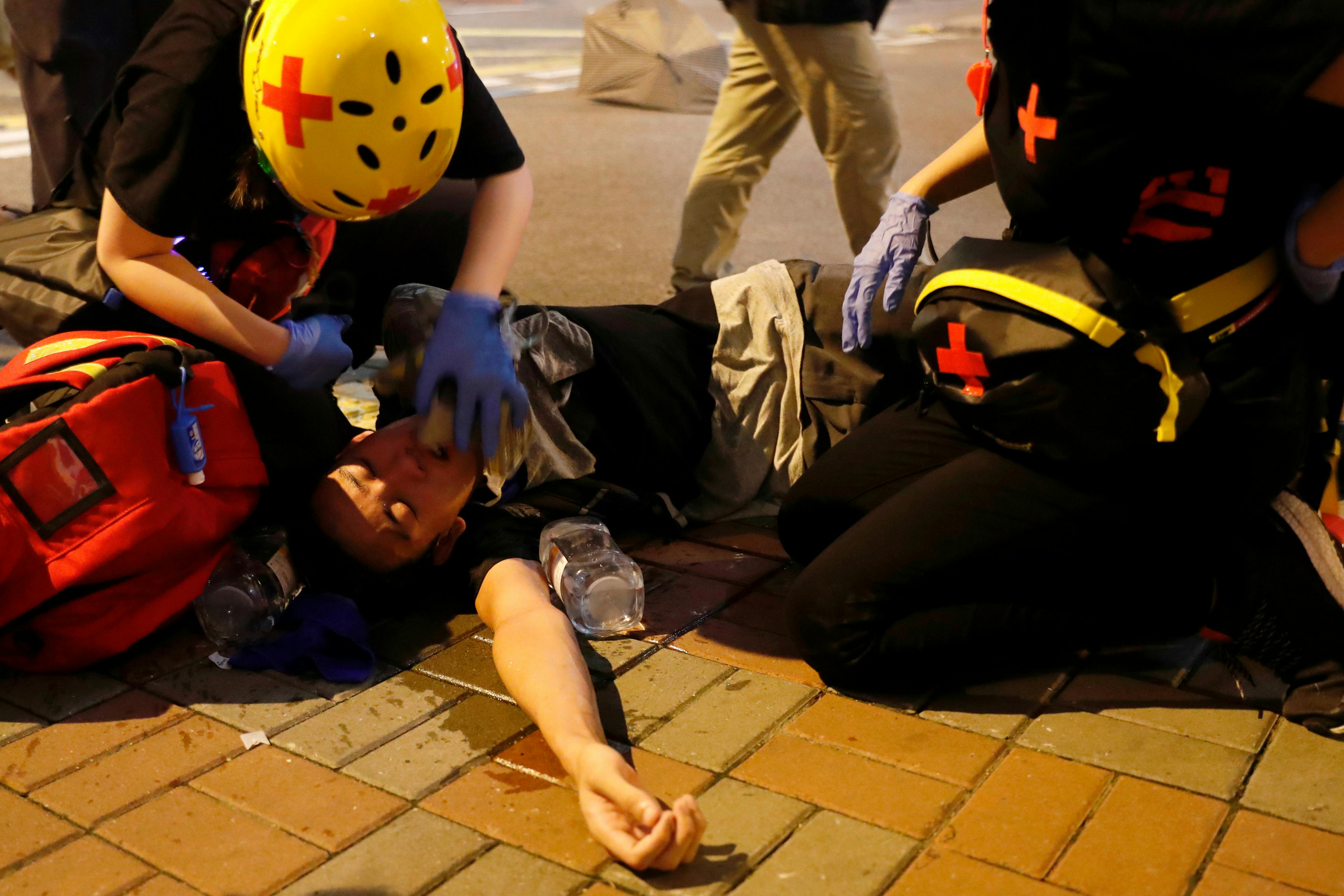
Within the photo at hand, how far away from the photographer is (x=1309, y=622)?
7.61 feet

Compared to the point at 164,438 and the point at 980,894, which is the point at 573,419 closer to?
the point at 164,438

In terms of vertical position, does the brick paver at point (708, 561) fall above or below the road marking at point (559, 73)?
above

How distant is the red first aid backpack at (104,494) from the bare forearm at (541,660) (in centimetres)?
55

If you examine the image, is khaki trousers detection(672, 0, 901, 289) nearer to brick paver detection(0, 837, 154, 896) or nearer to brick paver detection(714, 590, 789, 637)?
brick paver detection(714, 590, 789, 637)

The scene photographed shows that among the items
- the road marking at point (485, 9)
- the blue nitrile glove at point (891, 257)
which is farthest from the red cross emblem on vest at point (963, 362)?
the road marking at point (485, 9)

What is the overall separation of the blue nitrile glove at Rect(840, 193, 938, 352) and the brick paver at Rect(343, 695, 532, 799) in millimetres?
1116

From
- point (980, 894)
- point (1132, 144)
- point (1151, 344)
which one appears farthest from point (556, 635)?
point (1132, 144)

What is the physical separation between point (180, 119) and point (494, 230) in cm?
65

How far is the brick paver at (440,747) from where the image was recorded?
84.4 inches

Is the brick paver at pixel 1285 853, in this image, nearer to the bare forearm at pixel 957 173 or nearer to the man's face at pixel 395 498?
the bare forearm at pixel 957 173

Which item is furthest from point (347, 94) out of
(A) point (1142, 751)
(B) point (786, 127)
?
(B) point (786, 127)

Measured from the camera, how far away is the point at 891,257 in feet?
8.95

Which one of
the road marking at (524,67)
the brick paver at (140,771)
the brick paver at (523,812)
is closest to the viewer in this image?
the brick paver at (523,812)

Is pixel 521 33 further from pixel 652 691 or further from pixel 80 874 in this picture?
pixel 80 874
